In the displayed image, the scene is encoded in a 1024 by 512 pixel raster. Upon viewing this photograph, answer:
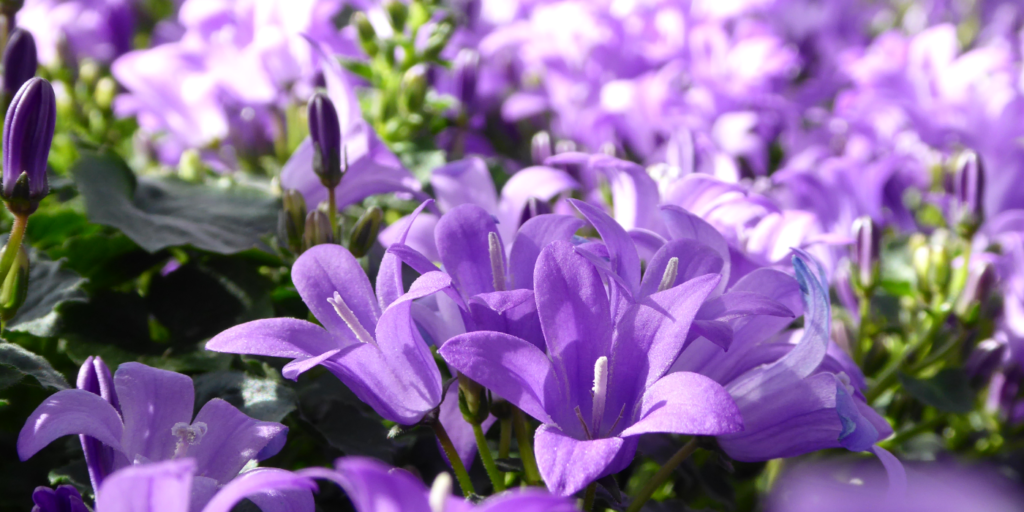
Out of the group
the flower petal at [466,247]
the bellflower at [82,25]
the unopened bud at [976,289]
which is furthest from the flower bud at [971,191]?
the bellflower at [82,25]

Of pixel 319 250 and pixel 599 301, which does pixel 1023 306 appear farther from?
pixel 319 250

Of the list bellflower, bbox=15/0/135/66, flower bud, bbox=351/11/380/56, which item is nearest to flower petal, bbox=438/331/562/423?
flower bud, bbox=351/11/380/56

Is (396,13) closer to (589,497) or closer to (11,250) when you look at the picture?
(11,250)

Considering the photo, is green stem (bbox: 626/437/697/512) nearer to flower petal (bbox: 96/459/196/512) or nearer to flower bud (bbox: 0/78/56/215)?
flower petal (bbox: 96/459/196/512)

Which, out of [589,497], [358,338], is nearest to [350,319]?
[358,338]

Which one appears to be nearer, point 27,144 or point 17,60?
point 27,144
